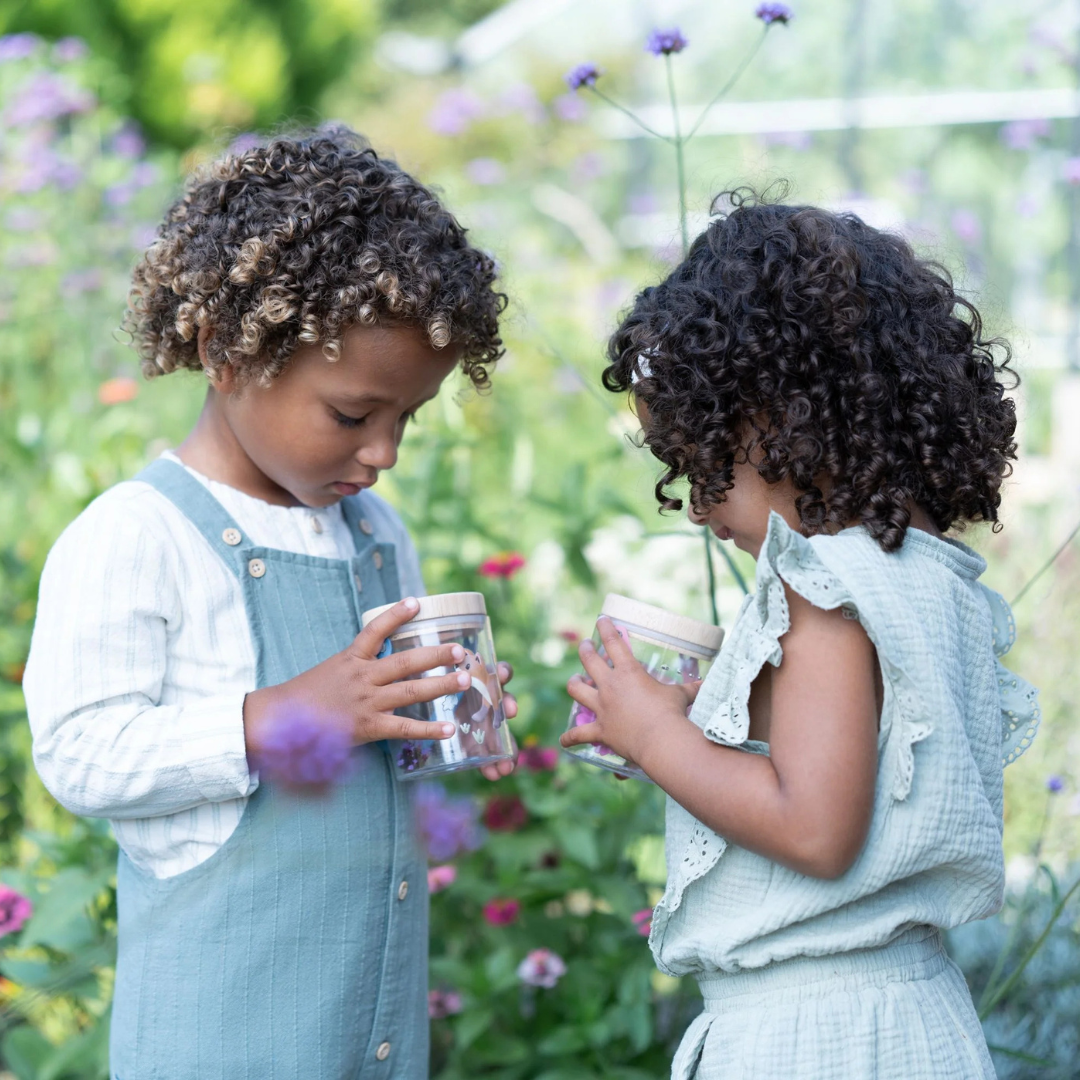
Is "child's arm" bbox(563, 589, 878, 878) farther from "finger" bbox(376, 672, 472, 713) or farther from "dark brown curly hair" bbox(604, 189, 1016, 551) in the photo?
"finger" bbox(376, 672, 472, 713)

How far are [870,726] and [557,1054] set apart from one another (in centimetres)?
111

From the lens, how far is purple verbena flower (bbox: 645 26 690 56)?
1676 millimetres

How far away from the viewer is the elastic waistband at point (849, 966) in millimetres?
1175

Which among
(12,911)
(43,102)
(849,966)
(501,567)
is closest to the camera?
(849,966)

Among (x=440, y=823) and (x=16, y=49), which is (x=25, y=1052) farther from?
(x=16, y=49)

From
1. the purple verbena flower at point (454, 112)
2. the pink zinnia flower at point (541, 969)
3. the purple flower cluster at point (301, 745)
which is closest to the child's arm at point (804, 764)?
the purple flower cluster at point (301, 745)

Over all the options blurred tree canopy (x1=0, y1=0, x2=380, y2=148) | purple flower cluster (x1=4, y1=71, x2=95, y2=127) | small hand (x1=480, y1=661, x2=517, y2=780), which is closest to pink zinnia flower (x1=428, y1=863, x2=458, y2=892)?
small hand (x1=480, y1=661, x2=517, y2=780)

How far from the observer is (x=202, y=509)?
140cm

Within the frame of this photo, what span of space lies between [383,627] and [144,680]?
26 cm

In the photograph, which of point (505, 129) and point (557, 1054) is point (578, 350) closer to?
point (557, 1054)

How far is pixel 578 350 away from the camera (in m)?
4.79

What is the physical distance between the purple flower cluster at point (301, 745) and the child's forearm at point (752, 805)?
0.34 metres

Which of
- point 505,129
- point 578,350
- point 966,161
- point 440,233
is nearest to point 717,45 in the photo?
point 966,161

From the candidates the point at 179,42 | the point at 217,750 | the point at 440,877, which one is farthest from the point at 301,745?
the point at 179,42
